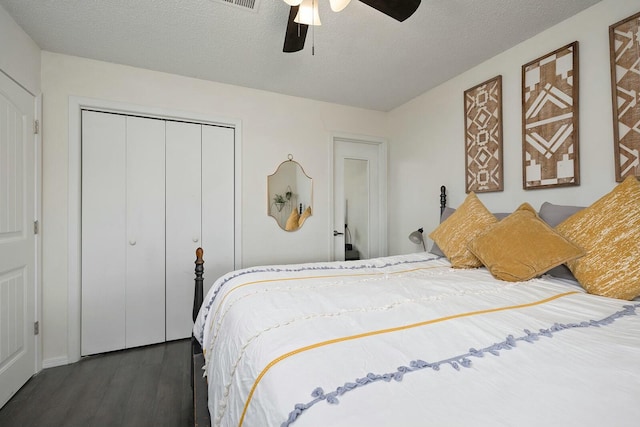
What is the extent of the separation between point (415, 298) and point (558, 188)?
1.50 metres

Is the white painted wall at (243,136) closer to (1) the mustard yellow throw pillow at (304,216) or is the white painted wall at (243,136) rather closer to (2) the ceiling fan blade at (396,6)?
(1) the mustard yellow throw pillow at (304,216)

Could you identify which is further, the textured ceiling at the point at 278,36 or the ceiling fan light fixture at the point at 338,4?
the textured ceiling at the point at 278,36

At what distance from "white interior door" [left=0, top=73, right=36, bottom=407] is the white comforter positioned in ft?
4.80

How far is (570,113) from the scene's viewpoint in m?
1.76

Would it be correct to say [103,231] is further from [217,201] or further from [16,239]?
[217,201]

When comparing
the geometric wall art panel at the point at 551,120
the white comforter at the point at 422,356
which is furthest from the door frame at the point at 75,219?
the geometric wall art panel at the point at 551,120

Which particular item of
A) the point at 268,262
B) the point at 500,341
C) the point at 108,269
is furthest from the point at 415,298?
the point at 108,269

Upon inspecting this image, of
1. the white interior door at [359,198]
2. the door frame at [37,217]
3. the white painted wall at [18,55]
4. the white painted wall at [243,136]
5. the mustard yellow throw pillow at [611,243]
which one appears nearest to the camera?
the mustard yellow throw pillow at [611,243]

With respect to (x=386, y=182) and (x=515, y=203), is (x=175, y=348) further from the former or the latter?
(x=515, y=203)

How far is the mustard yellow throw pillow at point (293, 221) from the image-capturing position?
2.94 metres

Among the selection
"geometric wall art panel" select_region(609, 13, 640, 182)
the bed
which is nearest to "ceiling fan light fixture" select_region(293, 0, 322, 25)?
the bed

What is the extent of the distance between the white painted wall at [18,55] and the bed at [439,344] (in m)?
1.95

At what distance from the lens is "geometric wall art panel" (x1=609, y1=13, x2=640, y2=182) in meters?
1.50

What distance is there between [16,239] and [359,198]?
2.92 meters
